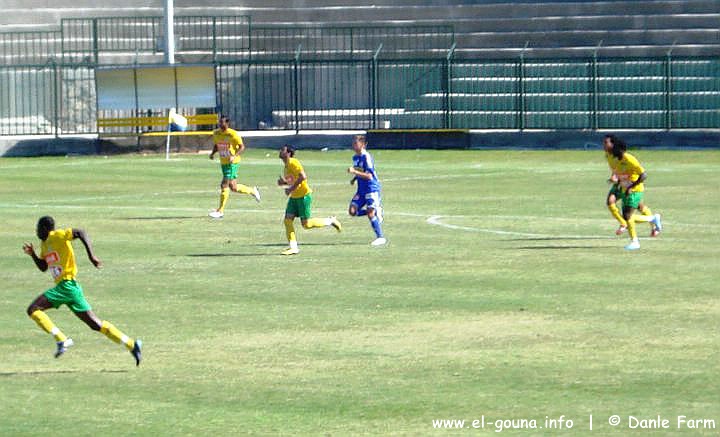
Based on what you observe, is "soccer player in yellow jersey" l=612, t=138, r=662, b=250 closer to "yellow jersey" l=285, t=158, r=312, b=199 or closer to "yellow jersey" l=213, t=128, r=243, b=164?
"yellow jersey" l=285, t=158, r=312, b=199

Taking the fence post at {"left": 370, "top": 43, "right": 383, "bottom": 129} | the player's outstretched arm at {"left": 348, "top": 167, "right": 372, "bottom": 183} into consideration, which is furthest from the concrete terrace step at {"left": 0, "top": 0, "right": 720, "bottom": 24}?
the player's outstretched arm at {"left": 348, "top": 167, "right": 372, "bottom": 183}

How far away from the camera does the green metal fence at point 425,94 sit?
4641 cm

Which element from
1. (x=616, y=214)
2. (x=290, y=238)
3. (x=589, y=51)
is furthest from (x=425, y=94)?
(x=290, y=238)

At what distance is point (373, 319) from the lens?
1692 cm

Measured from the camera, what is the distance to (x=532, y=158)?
42.6 meters

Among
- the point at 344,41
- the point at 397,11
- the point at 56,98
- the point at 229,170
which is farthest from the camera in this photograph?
the point at 397,11

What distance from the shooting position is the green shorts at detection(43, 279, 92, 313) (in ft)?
46.2

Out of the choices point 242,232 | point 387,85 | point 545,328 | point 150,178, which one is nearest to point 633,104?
point 387,85

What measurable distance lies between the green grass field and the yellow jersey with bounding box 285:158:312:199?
88 centimetres

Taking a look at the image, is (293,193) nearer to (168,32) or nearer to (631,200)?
(631,200)

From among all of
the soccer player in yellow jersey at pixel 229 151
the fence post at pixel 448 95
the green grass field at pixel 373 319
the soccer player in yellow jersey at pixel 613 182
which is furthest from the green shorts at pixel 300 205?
the fence post at pixel 448 95

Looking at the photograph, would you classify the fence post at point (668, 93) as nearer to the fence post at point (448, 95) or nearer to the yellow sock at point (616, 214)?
the fence post at point (448, 95)

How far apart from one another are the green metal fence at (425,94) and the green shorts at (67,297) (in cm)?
3230

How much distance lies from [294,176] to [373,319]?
6371mm
